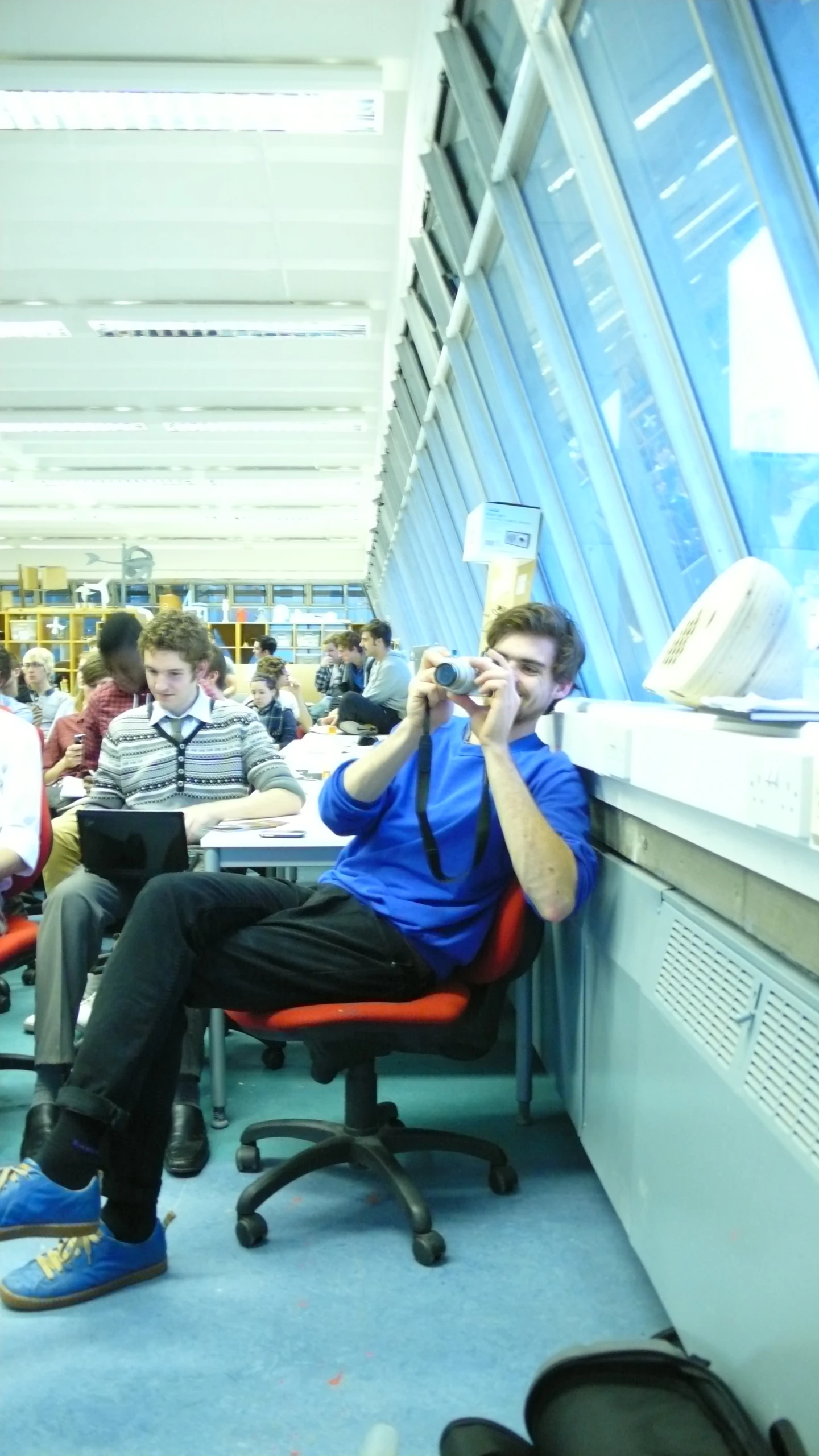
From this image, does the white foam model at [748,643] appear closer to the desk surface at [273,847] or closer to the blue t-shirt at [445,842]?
the blue t-shirt at [445,842]

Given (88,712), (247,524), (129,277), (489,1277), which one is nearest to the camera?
(489,1277)

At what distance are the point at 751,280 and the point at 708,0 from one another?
19.6 inches

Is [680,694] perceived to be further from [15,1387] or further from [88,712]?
[88,712]

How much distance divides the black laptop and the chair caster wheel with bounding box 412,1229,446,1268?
3.28 ft

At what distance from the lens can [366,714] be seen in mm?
6273

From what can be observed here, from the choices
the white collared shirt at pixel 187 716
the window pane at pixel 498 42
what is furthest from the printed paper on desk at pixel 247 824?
the window pane at pixel 498 42

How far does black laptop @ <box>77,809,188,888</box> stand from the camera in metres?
2.45

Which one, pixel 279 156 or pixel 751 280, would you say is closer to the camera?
pixel 751 280

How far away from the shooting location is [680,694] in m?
1.54

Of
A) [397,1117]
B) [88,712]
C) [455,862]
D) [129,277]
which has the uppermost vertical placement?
[129,277]

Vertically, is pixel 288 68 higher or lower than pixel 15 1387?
higher

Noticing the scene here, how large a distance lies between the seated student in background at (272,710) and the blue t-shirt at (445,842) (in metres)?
3.55

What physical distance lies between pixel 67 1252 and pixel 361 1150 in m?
0.59

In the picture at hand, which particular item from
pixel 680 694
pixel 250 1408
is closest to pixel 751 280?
pixel 680 694
